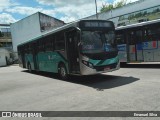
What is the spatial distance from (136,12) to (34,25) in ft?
62.5

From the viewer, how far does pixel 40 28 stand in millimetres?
39812

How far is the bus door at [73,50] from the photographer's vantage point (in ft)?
38.2

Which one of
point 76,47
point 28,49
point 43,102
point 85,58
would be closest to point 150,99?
point 43,102

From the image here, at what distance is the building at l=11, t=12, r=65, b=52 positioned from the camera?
40.2m

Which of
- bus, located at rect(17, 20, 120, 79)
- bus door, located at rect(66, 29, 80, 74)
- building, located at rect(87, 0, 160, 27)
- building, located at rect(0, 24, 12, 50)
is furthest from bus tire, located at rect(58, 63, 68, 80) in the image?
building, located at rect(0, 24, 12, 50)

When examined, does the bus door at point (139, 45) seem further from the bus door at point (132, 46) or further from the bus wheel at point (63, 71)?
the bus wheel at point (63, 71)

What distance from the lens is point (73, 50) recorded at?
12109 mm

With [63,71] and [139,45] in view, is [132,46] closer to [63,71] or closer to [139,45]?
[139,45]

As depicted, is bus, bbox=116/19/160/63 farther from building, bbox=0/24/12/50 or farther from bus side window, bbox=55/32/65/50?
building, bbox=0/24/12/50

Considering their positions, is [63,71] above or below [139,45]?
below

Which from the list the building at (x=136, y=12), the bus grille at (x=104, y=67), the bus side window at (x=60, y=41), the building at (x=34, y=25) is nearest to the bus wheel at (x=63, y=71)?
the bus side window at (x=60, y=41)

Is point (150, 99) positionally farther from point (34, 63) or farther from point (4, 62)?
point (4, 62)

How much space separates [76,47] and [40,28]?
29.3 metres

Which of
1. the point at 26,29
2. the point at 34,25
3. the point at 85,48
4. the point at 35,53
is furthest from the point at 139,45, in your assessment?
the point at 26,29
